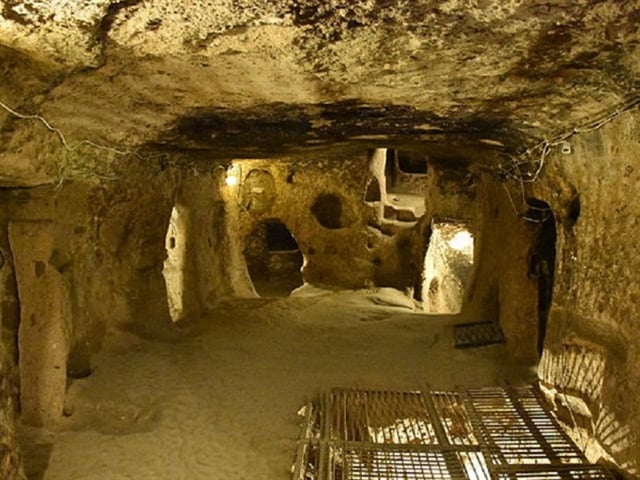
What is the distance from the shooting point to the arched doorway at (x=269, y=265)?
1691cm

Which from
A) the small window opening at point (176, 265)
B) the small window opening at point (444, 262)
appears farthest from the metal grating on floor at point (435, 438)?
the small window opening at point (444, 262)

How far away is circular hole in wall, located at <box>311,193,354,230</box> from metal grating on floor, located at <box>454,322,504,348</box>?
22.4 feet

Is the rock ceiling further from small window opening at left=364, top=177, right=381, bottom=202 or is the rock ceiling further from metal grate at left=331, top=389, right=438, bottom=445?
small window opening at left=364, top=177, right=381, bottom=202

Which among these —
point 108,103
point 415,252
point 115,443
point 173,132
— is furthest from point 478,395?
point 415,252

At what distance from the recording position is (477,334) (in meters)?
7.55

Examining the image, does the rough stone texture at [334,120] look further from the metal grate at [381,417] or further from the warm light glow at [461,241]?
the warm light glow at [461,241]

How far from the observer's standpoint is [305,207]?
1419 cm

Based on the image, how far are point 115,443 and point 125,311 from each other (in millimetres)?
2420

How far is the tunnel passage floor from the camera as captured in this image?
466 centimetres

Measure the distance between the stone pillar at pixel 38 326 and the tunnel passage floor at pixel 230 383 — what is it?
0.25m

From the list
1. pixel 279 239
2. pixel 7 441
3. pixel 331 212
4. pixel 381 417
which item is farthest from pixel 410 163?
pixel 7 441

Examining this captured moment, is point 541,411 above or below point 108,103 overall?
below

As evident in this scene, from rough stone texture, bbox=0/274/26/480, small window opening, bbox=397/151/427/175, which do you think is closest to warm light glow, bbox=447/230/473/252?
small window opening, bbox=397/151/427/175

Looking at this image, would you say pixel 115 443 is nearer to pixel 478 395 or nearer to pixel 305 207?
pixel 478 395
